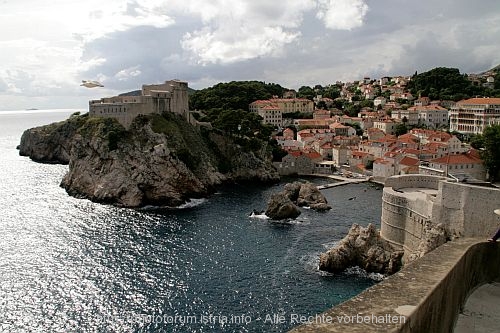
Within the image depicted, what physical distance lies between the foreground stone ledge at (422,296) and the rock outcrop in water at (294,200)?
35.1 metres

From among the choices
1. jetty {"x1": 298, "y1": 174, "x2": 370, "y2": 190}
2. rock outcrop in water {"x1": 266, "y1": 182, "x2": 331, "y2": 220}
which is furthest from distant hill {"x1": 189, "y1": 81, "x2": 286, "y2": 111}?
rock outcrop in water {"x1": 266, "y1": 182, "x2": 331, "y2": 220}

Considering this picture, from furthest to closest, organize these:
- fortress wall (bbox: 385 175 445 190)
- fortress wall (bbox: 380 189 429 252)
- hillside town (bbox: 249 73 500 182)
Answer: hillside town (bbox: 249 73 500 182) < fortress wall (bbox: 385 175 445 190) < fortress wall (bbox: 380 189 429 252)

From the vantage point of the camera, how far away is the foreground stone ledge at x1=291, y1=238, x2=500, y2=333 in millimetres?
6090

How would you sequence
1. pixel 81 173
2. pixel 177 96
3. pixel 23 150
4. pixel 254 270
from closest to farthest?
pixel 254 270 < pixel 81 173 < pixel 177 96 < pixel 23 150

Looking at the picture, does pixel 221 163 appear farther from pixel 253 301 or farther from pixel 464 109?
pixel 464 109

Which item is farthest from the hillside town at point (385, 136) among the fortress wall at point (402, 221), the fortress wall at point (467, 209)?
the fortress wall at point (467, 209)

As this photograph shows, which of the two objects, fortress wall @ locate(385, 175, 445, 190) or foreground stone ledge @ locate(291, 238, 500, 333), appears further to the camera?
fortress wall @ locate(385, 175, 445, 190)

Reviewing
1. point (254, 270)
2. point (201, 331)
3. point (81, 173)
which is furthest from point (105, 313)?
point (81, 173)

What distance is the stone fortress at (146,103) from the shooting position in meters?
63.8

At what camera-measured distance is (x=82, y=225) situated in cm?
4331

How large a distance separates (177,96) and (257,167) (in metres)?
17.7

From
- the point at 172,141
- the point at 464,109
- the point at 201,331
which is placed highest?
the point at 464,109

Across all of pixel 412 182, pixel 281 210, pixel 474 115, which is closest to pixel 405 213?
pixel 412 182

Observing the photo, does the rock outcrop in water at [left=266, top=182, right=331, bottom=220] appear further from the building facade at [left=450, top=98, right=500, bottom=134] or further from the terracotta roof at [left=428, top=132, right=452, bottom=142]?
the building facade at [left=450, top=98, right=500, bottom=134]
